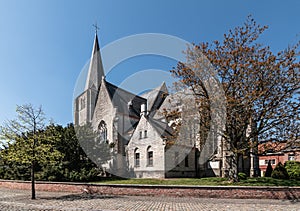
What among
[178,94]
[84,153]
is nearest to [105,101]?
[84,153]

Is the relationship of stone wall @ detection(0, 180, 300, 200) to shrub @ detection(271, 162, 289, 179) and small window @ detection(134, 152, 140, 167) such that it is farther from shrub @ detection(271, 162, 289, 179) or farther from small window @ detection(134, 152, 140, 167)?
small window @ detection(134, 152, 140, 167)

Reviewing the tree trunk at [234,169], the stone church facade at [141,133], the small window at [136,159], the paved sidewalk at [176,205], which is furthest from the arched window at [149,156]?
the paved sidewalk at [176,205]

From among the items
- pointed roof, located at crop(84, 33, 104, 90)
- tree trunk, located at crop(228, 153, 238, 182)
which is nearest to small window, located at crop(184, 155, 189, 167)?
tree trunk, located at crop(228, 153, 238, 182)

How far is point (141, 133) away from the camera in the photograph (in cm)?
2875

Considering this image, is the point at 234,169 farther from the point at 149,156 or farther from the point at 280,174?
the point at 149,156

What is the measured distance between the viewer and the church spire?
4816 cm

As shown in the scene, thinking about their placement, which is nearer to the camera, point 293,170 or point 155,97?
point 293,170

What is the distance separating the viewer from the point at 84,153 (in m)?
24.8

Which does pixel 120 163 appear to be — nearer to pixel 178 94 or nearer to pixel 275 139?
pixel 178 94

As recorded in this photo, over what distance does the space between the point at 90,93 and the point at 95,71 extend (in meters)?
7.77

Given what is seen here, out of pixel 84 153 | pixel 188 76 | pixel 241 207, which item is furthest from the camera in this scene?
pixel 84 153

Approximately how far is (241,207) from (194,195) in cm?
348

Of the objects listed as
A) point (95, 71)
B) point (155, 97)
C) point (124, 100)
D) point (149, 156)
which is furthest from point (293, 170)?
point (95, 71)

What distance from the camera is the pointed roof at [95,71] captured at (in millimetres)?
48156
